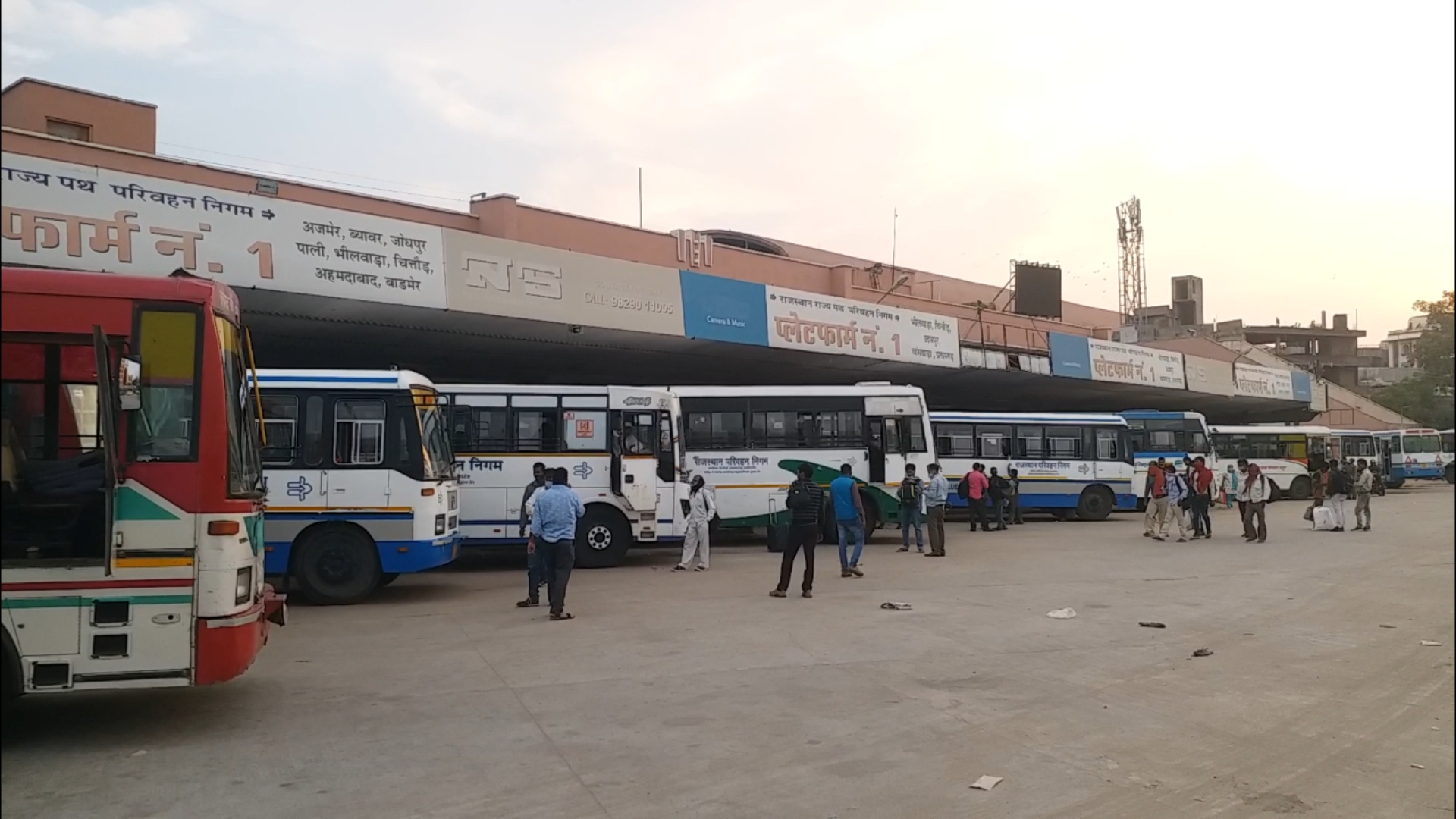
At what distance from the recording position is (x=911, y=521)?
66.7 feet

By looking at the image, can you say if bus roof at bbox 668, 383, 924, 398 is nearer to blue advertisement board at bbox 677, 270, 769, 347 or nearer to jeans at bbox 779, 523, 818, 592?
blue advertisement board at bbox 677, 270, 769, 347

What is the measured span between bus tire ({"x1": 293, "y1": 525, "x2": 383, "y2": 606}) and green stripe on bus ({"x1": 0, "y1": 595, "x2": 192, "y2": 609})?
647 centimetres

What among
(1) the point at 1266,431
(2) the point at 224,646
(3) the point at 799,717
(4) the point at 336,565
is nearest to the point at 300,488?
(4) the point at 336,565

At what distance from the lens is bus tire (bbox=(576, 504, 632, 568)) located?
1736cm

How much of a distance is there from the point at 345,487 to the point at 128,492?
6622 millimetres

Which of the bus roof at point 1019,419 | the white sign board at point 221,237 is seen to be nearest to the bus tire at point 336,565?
the white sign board at point 221,237

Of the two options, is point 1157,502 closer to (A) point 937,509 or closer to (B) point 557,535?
(A) point 937,509

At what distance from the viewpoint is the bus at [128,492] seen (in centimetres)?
616

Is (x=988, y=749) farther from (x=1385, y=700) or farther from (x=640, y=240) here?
(x=640, y=240)

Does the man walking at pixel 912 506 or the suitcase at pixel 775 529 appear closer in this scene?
the man walking at pixel 912 506

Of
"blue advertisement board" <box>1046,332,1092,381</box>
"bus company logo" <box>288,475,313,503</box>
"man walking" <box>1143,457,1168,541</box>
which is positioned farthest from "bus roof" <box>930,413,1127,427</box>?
"bus company logo" <box>288,475,313,503</box>

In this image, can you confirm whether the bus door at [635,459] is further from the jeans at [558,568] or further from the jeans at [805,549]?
the jeans at [558,568]

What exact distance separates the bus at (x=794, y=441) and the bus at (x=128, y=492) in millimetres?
13390

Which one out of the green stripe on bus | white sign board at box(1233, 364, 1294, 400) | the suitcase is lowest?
the suitcase
